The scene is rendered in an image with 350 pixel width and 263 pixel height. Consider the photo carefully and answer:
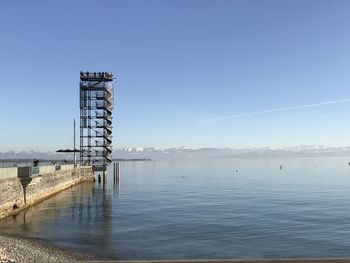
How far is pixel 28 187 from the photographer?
47406 millimetres

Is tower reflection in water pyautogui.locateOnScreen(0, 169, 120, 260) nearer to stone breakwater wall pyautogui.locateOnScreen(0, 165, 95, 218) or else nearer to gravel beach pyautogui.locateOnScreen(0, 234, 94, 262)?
stone breakwater wall pyautogui.locateOnScreen(0, 165, 95, 218)

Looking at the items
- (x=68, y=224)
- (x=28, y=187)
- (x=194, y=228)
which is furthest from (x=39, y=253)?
(x=28, y=187)

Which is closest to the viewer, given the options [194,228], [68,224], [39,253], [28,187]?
[39,253]

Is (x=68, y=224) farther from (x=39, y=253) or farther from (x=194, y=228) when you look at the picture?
(x=39, y=253)

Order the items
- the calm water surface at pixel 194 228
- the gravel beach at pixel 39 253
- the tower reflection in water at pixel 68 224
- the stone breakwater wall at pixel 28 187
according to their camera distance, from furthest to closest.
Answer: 1. the stone breakwater wall at pixel 28 187
2. the tower reflection in water at pixel 68 224
3. the calm water surface at pixel 194 228
4. the gravel beach at pixel 39 253

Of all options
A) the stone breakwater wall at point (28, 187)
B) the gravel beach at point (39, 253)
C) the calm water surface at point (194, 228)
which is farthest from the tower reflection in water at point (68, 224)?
the gravel beach at point (39, 253)

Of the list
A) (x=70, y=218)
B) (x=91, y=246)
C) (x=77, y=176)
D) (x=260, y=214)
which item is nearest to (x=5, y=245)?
(x=91, y=246)

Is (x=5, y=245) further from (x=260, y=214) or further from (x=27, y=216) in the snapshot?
(x=260, y=214)

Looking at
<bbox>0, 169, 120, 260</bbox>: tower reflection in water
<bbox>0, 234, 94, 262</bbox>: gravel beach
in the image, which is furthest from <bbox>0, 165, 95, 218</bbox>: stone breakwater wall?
<bbox>0, 234, 94, 262</bbox>: gravel beach

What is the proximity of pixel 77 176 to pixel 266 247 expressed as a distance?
2624 inches

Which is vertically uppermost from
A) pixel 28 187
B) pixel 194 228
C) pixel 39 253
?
pixel 28 187

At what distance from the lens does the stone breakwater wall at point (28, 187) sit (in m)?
38.8

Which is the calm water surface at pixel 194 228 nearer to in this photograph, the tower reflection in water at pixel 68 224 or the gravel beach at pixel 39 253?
the tower reflection in water at pixel 68 224

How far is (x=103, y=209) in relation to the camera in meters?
49.2
